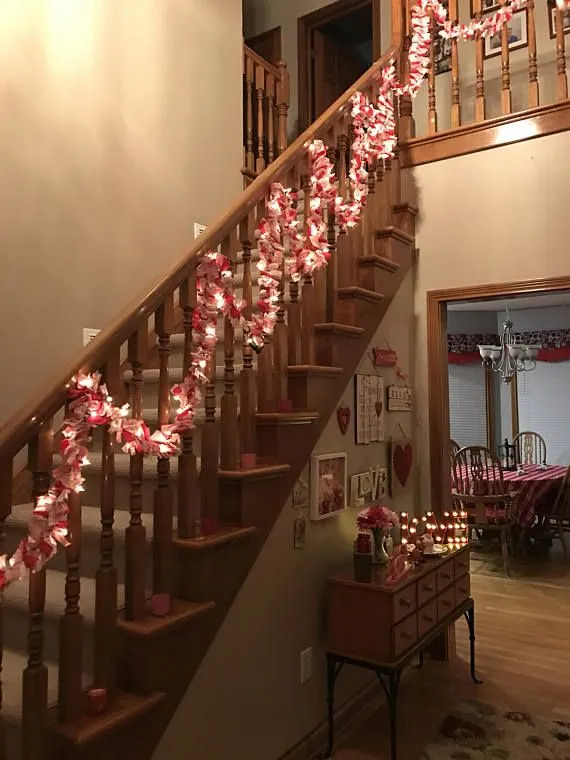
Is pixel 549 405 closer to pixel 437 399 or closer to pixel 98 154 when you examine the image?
pixel 437 399

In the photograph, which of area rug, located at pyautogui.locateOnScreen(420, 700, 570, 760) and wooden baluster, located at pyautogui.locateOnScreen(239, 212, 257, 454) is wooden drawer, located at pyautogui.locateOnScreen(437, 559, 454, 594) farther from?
wooden baluster, located at pyautogui.locateOnScreen(239, 212, 257, 454)

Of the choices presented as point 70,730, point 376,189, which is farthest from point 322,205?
point 70,730

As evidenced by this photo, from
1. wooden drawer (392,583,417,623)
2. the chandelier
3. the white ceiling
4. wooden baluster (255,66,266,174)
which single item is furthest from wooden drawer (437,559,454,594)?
the white ceiling

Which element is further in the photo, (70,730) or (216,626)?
(216,626)

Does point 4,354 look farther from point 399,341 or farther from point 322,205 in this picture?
point 399,341

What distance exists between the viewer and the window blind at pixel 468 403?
8672 millimetres

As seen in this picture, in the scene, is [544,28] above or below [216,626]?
above

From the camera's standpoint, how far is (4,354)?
2.96m

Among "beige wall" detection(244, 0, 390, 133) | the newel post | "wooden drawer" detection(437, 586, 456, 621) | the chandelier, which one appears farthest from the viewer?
the chandelier

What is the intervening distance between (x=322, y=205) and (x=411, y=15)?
6.33 ft

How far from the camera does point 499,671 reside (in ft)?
12.0

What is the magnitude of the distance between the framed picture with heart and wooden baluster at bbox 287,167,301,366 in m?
1.07

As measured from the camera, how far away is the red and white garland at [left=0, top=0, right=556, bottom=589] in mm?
1685

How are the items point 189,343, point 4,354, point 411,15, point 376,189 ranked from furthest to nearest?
1. point 411,15
2. point 376,189
3. point 4,354
4. point 189,343
